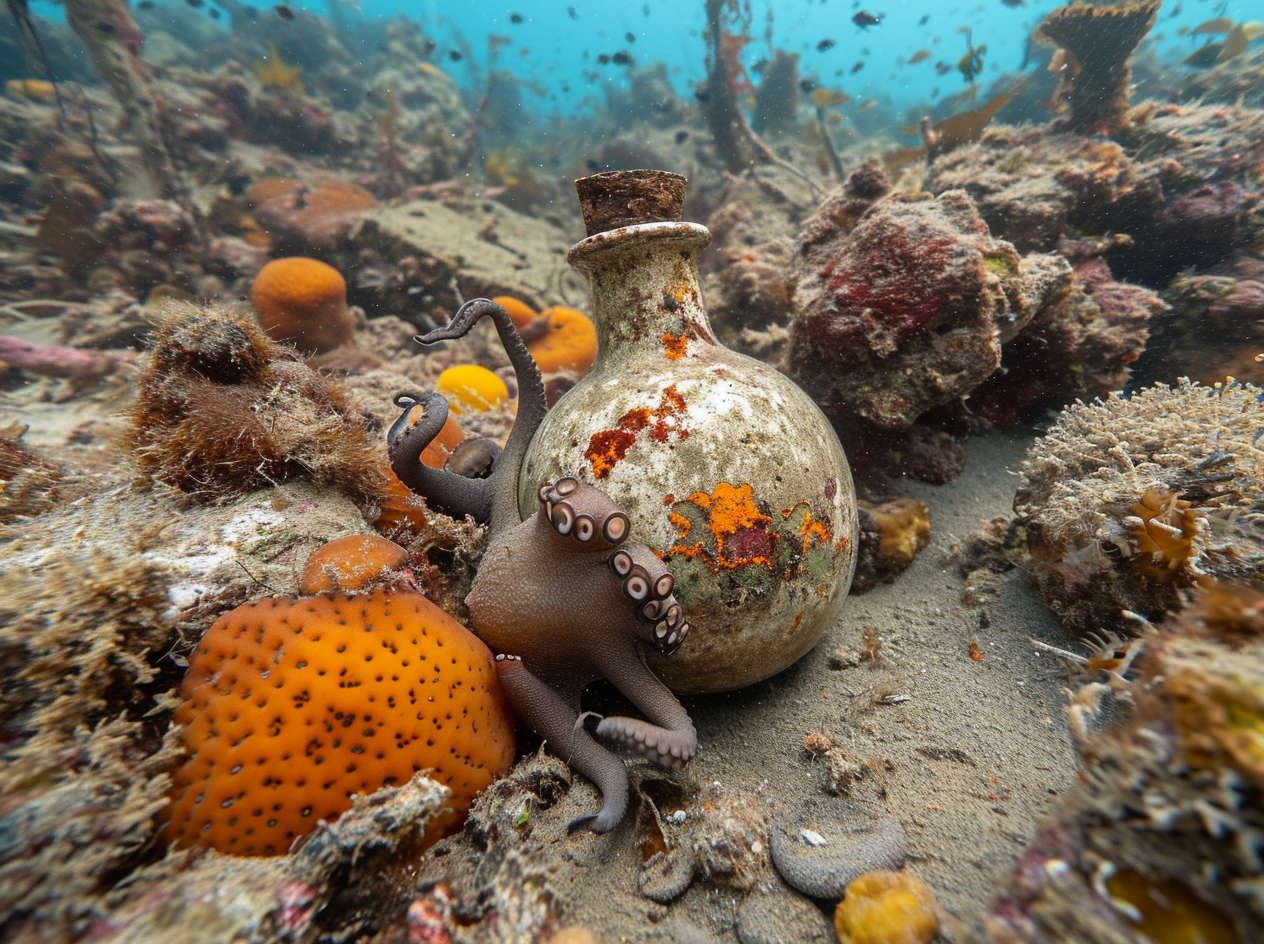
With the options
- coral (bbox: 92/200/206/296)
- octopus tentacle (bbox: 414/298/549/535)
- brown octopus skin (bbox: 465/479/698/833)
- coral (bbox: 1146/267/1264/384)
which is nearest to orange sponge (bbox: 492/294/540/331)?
octopus tentacle (bbox: 414/298/549/535)

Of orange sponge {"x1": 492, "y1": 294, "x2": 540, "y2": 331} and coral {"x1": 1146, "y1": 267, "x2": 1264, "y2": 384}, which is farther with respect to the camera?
orange sponge {"x1": 492, "y1": 294, "x2": 540, "y2": 331}

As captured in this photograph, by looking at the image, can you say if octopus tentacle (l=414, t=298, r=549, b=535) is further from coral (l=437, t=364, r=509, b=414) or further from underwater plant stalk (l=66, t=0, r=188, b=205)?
underwater plant stalk (l=66, t=0, r=188, b=205)

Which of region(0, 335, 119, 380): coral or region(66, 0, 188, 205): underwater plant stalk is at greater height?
region(66, 0, 188, 205): underwater plant stalk

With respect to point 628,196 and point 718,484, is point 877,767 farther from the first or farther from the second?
point 628,196

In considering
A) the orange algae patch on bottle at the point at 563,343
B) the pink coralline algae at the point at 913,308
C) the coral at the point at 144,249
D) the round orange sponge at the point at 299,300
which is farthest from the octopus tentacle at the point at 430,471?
the coral at the point at 144,249

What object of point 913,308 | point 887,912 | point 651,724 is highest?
point 913,308

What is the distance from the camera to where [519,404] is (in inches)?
112

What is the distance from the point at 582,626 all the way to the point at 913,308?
3.01m

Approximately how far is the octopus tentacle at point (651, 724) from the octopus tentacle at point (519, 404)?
0.95m

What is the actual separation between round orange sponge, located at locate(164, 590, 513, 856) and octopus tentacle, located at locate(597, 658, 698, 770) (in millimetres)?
616

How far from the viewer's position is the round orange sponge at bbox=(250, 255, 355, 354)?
5406 millimetres

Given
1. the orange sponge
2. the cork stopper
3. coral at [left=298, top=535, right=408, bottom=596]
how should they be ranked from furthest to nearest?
the orange sponge, the cork stopper, coral at [left=298, top=535, right=408, bottom=596]

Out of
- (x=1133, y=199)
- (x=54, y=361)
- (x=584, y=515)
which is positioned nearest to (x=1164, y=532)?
→ (x=584, y=515)

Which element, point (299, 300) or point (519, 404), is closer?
point (519, 404)
